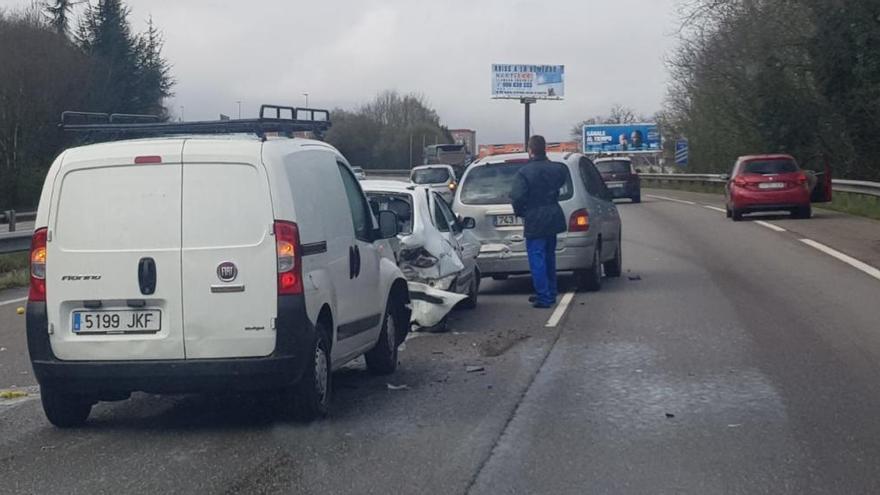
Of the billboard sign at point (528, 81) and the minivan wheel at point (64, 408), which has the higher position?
the billboard sign at point (528, 81)

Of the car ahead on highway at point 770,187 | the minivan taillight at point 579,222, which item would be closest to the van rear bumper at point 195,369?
the minivan taillight at point 579,222

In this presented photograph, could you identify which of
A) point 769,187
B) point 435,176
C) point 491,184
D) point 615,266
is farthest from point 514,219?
point 435,176

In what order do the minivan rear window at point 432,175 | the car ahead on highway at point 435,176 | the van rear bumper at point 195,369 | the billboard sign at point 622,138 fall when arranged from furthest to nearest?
the billboard sign at point 622,138 < the minivan rear window at point 432,175 < the car ahead on highway at point 435,176 < the van rear bumper at point 195,369

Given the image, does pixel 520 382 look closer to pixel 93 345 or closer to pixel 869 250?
pixel 93 345

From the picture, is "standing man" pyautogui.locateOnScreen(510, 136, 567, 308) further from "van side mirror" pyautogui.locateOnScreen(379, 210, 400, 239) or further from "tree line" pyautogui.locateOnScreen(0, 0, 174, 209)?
"tree line" pyautogui.locateOnScreen(0, 0, 174, 209)

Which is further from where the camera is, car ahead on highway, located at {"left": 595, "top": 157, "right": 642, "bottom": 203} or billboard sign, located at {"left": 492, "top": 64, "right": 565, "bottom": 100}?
billboard sign, located at {"left": 492, "top": 64, "right": 565, "bottom": 100}

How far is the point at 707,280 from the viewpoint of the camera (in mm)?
16797

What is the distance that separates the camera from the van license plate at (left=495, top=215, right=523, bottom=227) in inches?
614

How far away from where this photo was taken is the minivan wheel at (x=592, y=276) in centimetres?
1560

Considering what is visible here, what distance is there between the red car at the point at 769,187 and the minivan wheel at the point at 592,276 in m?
14.9

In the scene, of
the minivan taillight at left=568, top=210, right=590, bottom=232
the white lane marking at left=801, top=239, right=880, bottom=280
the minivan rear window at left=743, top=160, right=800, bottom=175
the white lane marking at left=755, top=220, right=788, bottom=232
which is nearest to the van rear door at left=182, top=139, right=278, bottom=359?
the minivan taillight at left=568, top=210, right=590, bottom=232

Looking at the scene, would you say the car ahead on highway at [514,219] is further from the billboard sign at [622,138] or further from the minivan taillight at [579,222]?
the billboard sign at [622,138]

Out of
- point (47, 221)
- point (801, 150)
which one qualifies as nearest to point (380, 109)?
point (801, 150)

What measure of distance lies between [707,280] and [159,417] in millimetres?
10087
